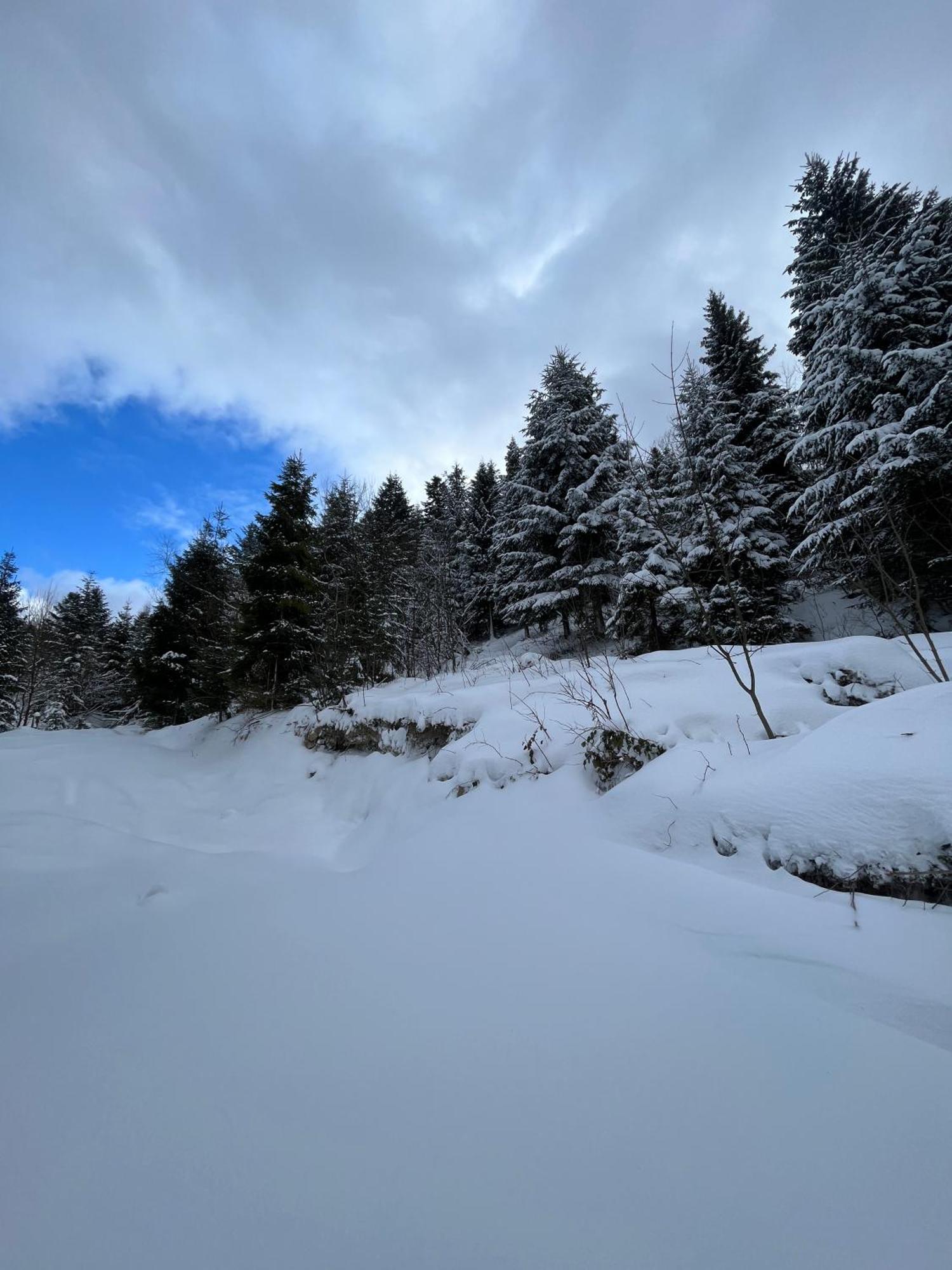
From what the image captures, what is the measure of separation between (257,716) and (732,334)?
17182 millimetres

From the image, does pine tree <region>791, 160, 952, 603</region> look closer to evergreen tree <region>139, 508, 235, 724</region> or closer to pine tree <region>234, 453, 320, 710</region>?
pine tree <region>234, 453, 320, 710</region>

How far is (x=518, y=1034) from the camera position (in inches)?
53.6

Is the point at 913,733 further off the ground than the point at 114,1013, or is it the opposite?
the point at 913,733

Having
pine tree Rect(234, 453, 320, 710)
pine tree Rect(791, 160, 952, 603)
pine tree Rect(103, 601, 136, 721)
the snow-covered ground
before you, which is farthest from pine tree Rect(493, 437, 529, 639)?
pine tree Rect(103, 601, 136, 721)

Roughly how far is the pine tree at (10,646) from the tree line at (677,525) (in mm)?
105

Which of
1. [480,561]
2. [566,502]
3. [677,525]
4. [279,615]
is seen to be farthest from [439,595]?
[677,525]

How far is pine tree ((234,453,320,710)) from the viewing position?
939cm

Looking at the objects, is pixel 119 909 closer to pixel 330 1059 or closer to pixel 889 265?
pixel 330 1059

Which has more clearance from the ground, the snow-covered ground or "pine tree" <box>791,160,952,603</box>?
"pine tree" <box>791,160,952,603</box>

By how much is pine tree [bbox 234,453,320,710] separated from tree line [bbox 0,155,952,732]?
5 centimetres

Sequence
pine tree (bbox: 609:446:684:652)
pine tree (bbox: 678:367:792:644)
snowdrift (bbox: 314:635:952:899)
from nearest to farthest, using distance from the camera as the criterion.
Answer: snowdrift (bbox: 314:635:952:899)
pine tree (bbox: 678:367:792:644)
pine tree (bbox: 609:446:684:652)

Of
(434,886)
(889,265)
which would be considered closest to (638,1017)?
(434,886)

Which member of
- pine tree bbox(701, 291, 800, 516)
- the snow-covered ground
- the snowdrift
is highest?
pine tree bbox(701, 291, 800, 516)

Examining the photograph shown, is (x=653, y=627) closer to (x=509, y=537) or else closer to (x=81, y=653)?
(x=509, y=537)
